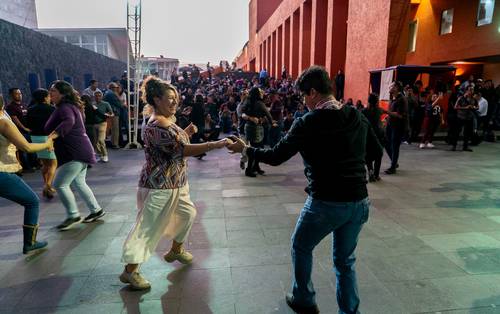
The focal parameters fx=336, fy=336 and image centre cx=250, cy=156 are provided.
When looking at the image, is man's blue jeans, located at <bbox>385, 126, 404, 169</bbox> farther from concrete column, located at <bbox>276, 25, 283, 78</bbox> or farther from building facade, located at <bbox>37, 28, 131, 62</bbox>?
building facade, located at <bbox>37, 28, 131, 62</bbox>

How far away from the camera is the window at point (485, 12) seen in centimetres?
1330

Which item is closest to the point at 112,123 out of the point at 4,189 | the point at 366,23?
the point at 4,189

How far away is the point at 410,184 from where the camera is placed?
6191mm

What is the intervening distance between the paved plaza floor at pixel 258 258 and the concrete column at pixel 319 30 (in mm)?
16513

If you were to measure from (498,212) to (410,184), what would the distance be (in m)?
1.57

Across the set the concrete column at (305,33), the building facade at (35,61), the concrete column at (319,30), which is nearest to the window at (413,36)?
the concrete column at (319,30)

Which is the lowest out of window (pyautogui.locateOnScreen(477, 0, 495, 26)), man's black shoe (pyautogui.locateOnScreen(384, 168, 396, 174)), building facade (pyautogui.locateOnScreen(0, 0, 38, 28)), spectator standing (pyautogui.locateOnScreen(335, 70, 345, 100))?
man's black shoe (pyautogui.locateOnScreen(384, 168, 396, 174))

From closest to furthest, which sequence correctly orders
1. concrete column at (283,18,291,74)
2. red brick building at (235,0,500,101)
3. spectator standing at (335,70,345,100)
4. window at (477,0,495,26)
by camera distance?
red brick building at (235,0,500,101) → window at (477,0,495,26) → spectator standing at (335,70,345,100) → concrete column at (283,18,291,74)

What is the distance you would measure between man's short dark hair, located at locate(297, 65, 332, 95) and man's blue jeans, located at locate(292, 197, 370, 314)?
0.73m

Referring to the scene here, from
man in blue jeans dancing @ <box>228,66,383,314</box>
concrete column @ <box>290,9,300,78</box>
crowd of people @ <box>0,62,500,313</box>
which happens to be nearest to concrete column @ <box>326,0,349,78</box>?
concrete column @ <box>290,9,300,78</box>

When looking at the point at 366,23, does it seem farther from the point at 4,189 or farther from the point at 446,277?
the point at 4,189

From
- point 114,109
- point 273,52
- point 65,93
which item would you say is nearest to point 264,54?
point 273,52

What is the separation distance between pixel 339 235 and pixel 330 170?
0.48 metres

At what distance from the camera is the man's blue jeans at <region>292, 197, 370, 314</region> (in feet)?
7.15
